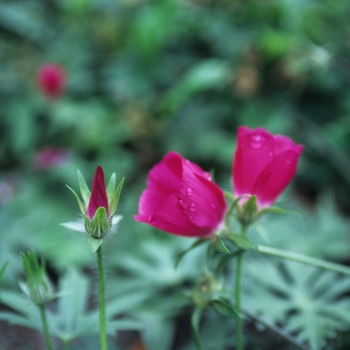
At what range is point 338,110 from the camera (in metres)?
2.27

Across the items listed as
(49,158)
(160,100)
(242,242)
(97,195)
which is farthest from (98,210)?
(160,100)

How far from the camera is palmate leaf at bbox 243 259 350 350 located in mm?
1026

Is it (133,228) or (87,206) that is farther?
(133,228)

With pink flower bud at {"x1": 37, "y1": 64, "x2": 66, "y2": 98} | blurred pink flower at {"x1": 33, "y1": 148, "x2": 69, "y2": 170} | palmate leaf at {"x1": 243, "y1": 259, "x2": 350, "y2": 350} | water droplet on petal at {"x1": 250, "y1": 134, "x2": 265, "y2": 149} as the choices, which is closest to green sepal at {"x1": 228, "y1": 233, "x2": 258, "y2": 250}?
water droplet on petal at {"x1": 250, "y1": 134, "x2": 265, "y2": 149}

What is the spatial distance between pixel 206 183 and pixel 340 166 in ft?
4.71

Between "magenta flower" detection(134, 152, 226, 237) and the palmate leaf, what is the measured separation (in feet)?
1.19

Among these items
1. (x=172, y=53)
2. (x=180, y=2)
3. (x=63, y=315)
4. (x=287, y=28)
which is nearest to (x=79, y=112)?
(x=172, y=53)

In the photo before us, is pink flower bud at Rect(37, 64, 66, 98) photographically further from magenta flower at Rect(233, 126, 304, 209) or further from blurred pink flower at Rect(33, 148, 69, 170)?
magenta flower at Rect(233, 126, 304, 209)

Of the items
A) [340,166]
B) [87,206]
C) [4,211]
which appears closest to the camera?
[87,206]

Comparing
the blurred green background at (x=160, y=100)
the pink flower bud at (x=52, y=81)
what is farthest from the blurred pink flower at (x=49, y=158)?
the pink flower bud at (x=52, y=81)

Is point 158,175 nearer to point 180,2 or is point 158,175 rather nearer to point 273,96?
point 273,96

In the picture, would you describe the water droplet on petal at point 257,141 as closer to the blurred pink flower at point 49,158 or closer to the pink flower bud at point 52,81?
the blurred pink flower at point 49,158

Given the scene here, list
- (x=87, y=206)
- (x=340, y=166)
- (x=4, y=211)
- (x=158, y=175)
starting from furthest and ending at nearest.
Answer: (x=340, y=166), (x=4, y=211), (x=158, y=175), (x=87, y=206)

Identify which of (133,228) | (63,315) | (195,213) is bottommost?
(133,228)
